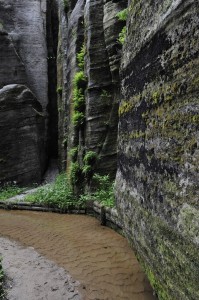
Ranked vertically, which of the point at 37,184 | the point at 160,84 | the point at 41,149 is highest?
the point at 160,84

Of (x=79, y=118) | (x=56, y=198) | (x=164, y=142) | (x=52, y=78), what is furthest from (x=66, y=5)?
(x=164, y=142)

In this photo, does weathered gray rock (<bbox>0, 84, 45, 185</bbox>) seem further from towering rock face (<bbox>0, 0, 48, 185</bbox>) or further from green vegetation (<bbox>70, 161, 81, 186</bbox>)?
green vegetation (<bbox>70, 161, 81, 186</bbox>)

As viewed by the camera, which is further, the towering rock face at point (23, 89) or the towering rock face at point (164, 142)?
the towering rock face at point (23, 89)

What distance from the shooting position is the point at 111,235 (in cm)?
872

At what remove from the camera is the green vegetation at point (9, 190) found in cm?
1423

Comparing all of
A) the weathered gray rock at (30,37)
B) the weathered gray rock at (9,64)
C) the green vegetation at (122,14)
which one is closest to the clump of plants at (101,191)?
the green vegetation at (122,14)

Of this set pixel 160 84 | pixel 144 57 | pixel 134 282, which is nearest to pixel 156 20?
pixel 144 57

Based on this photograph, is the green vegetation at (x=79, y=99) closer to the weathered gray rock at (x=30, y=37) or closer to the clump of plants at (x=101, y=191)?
the clump of plants at (x=101, y=191)

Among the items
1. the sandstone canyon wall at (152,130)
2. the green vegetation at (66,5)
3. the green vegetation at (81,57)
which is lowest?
the sandstone canyon wall at (152,130)

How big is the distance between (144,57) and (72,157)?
8.92 meters

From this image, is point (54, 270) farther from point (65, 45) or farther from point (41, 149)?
point (65, 45)

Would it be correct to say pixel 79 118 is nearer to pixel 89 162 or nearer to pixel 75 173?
pixel 89 162

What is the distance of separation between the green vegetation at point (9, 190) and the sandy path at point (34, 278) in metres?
6.46

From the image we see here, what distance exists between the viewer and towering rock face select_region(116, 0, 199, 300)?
3438 millimetres
